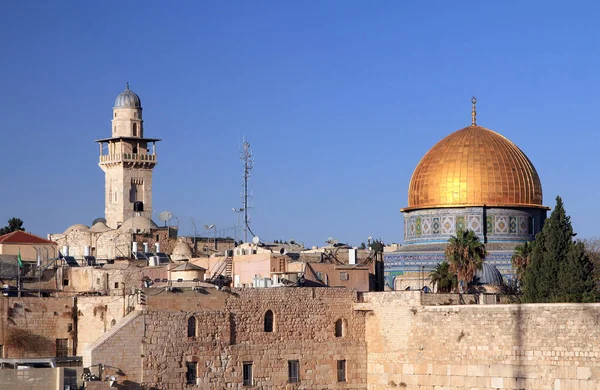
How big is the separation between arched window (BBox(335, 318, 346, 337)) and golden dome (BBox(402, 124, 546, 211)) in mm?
13379

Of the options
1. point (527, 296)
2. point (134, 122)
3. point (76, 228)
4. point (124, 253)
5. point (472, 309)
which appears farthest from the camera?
point (134, 122)

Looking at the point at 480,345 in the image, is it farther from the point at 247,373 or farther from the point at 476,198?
the point at 476,198

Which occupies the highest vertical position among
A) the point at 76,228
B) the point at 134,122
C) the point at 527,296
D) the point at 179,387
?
the point at 134,122

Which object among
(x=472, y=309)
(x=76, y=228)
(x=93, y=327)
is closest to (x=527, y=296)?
(x=472, y=309)

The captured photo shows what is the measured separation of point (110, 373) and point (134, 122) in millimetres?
33138

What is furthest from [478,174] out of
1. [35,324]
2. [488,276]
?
[35,324]

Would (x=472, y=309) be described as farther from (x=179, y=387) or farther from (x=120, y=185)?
(x=120, y=185)

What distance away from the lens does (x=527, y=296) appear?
35.7 m

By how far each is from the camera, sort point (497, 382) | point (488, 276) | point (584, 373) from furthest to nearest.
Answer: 1. point (488, 276)
2. point (497, 382)
3. point (584, 373)

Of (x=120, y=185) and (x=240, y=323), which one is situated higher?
(x=120, y=185)

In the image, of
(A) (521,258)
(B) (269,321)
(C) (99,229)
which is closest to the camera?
(B) (269,321)

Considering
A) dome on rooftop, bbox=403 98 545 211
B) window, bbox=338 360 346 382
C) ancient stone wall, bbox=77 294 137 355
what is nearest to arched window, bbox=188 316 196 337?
ancient stone wall, bbox=77 294 137 355

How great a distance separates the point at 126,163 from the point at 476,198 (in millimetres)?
21410

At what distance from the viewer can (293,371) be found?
32.9 m
